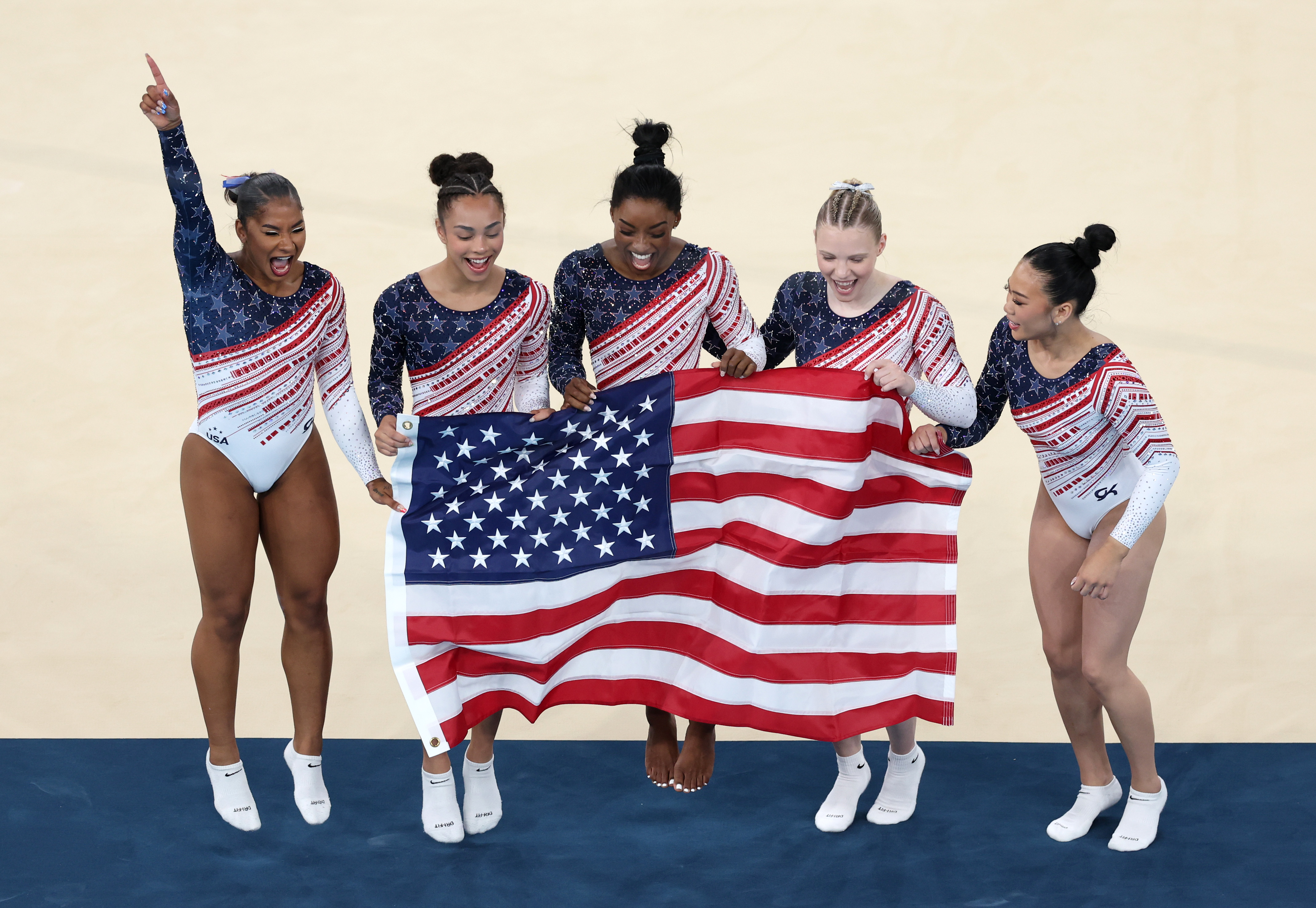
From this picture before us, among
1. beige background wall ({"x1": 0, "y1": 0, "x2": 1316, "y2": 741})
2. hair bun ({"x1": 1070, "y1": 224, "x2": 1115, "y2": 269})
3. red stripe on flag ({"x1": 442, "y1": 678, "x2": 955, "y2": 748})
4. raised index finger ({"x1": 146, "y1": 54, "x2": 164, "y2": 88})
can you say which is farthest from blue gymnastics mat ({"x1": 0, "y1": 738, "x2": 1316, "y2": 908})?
raised index finger ({"x1": 146, "y1": 54, "x2": 164, "y2": 88})

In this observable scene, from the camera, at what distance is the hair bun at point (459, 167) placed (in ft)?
13.1

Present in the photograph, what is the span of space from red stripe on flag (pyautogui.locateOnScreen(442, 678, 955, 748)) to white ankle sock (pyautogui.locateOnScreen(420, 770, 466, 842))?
0.47 ft

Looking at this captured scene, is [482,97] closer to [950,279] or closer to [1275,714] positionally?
[950,279]

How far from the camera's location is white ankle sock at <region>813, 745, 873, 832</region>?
4.16 metres

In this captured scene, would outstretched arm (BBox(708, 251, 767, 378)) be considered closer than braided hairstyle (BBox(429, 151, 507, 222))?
No

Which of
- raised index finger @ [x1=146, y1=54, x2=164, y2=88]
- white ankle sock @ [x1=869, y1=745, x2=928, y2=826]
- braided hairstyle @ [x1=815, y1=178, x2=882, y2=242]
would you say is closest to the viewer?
raised index finger @ [x1=146, y1=54, x2=164, y2=88]

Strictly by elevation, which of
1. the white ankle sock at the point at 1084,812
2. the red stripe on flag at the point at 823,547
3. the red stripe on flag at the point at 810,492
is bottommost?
the white ankle sock at the point at 1084,812

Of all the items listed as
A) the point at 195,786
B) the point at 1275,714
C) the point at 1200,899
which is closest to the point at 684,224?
the point at 1275,714

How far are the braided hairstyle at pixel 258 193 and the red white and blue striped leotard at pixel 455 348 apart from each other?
15.8 inches

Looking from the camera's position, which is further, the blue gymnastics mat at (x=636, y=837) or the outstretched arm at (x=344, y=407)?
the outstretched arm at (x=344, y=407)

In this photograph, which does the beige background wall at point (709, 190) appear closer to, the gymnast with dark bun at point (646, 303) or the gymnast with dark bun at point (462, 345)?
the gymnast with dark bun at point (462, 345)

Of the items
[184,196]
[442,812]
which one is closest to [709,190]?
[184,196]

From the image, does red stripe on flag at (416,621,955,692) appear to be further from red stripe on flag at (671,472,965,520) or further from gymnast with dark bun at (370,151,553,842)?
red stripe on flag at (671,472,965,520)

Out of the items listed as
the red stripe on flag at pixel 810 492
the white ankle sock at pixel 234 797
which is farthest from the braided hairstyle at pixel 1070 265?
the white ankle sock at pixel 234 797
